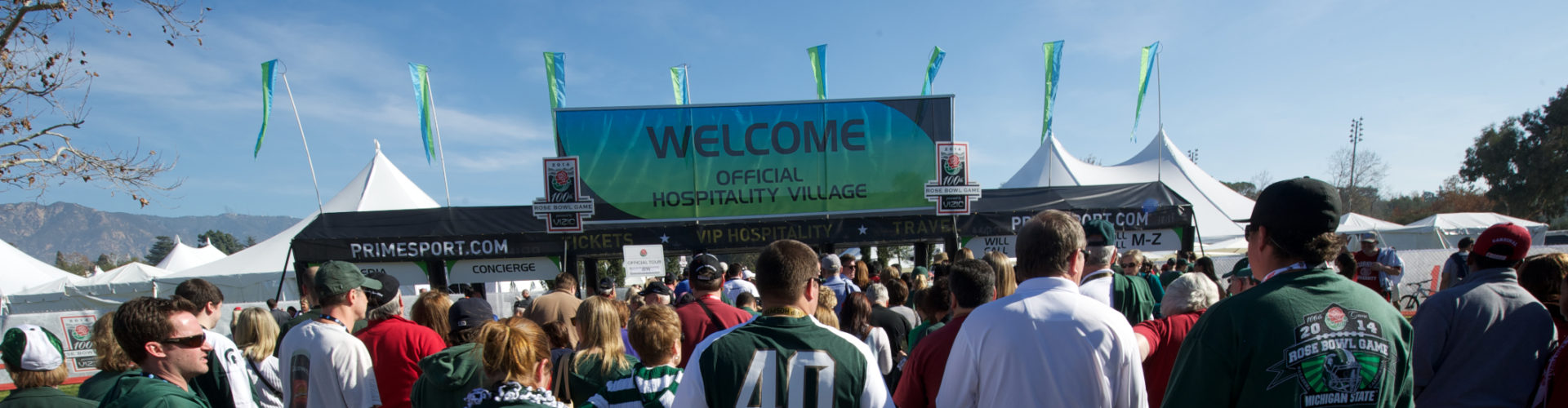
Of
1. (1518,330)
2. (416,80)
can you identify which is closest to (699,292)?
(1518,330)

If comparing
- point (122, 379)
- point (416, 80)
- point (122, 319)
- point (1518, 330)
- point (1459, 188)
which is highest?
point (416, 80)

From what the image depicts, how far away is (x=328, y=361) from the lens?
3.56 meters

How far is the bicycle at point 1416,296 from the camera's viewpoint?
13055 millimetres

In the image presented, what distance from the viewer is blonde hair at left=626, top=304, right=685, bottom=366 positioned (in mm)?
2820

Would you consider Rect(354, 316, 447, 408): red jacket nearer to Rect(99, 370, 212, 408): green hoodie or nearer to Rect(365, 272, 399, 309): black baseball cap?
Rect(365, 272, 399, 309): black baseball cap

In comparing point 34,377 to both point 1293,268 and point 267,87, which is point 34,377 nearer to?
point 1293,268

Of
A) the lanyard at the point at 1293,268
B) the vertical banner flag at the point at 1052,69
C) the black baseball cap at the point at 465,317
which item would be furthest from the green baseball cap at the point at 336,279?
the vertical banner flag at the point at 1052,69

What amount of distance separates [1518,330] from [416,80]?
15252 millimetres

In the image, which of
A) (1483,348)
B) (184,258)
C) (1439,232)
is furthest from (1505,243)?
(184,258)

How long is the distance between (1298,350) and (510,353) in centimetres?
241

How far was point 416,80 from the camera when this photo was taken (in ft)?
45.7

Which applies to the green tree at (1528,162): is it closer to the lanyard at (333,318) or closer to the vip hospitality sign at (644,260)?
the vip hospitality sign at (644,260)

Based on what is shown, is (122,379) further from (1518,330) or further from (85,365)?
(85,365)

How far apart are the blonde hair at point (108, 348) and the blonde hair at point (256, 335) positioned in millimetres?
1392
